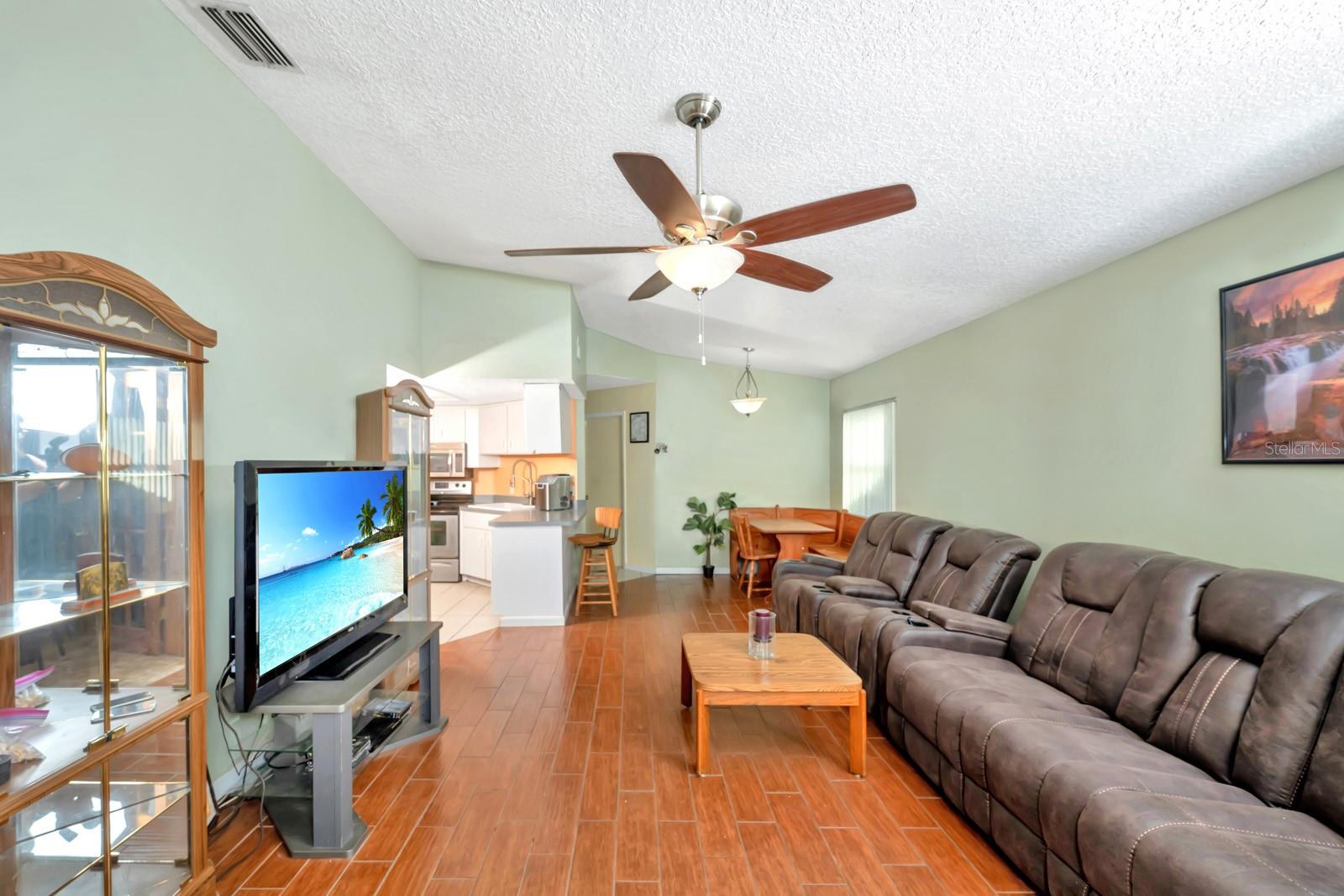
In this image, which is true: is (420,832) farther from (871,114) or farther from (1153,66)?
(1153,66)

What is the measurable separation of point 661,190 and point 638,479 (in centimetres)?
554

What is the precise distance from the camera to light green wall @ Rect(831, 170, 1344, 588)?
204 centimetres

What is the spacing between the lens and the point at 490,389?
5.18 metres

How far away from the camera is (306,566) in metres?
2.24

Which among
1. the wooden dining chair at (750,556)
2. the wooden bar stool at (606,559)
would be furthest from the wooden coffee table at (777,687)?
the wooden dining chair at (750,556)

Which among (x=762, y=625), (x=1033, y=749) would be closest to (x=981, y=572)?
(x=762, y=625)

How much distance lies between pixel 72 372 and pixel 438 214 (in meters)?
2.35

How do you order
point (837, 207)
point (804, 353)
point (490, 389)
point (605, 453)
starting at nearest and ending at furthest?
point (837, 207) < point (490, 389) < point (804, 353) < point (605, 453)

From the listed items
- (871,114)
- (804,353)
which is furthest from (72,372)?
Result: (804,353)

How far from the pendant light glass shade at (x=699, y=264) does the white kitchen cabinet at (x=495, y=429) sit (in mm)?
4381

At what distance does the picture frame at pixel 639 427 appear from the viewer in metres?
7.04

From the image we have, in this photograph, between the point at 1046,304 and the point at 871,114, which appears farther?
the point at 1046,304

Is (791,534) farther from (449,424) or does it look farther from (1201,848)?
(1201,848)

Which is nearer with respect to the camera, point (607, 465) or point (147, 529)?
point (147, 529)
